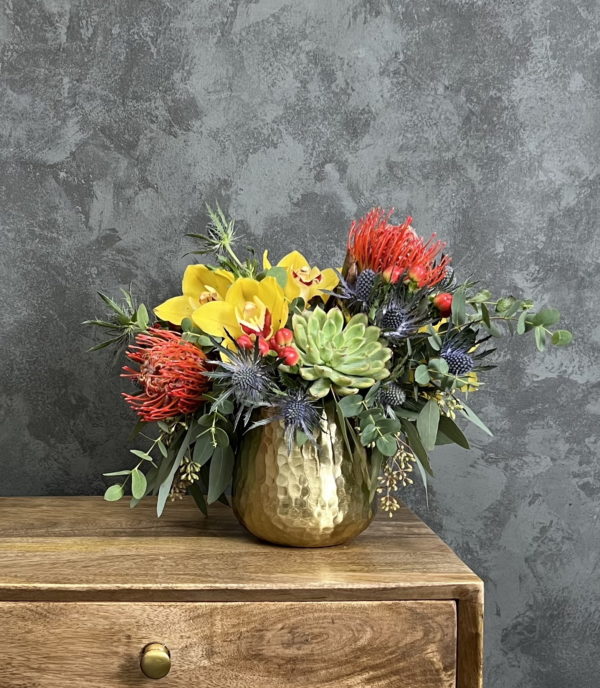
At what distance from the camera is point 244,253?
1.25 metres

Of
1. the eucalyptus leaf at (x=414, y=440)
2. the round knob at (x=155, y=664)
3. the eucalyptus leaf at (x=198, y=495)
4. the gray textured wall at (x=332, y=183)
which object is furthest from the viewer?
the gray textured wall at (x=332, y=183)

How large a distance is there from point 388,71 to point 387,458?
0.67 meters

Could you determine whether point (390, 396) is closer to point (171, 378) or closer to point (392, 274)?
point (392, 274)

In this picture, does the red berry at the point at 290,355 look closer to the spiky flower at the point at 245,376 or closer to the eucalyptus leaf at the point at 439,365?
the spiky flower at the point at 245,376

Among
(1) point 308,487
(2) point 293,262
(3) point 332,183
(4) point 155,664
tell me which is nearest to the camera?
(4) point 155,664

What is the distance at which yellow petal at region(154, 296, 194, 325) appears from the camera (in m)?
0.97

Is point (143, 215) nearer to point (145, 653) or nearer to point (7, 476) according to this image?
point (7, 476)

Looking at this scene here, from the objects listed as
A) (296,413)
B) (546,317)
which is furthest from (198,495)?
(546,317)

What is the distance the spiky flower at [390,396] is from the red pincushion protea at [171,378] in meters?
0.20

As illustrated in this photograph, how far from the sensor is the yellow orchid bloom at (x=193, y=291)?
969 millimetres

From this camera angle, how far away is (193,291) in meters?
0.98

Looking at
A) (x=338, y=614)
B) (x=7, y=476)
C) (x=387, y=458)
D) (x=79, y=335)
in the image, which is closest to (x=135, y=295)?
(x=79, y=335)

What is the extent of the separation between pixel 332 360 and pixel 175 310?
9.4 inches

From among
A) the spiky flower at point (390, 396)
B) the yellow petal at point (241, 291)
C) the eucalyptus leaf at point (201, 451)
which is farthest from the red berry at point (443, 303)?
the eucalyptus leaf at point (201, 451)
